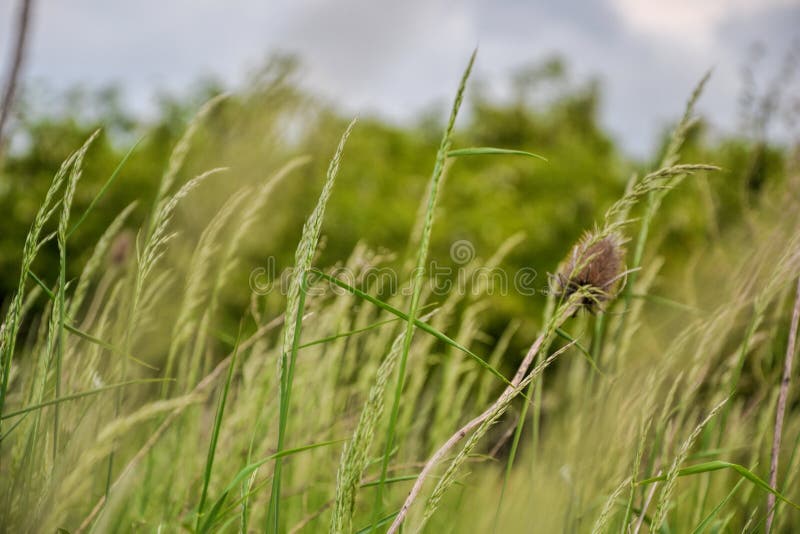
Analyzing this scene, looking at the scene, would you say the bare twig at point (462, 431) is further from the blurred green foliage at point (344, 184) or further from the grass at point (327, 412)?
the blurred green foliage at point (344, 184)

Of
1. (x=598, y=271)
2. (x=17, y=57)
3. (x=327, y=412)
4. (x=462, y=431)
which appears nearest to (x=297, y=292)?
(x=462, y=431)

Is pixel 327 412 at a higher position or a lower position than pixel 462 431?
lower

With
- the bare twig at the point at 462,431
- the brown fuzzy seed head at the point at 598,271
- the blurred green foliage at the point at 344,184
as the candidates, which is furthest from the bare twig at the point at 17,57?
the blurred green foliage at the point at 344,184

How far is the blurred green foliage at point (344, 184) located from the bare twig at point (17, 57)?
13.4 feet

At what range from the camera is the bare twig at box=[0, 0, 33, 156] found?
661 millimetres

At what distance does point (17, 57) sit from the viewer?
67cm

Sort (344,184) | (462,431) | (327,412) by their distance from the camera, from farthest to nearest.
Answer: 1. (344,184)
2. (327,412)
3. (462,431)

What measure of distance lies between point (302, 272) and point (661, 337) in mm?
4597

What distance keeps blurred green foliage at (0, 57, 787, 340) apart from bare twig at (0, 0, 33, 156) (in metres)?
4.08

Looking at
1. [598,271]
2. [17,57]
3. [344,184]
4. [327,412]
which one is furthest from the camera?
[344,184]

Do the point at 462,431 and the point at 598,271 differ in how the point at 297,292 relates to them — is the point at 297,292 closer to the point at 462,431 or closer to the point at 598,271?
the point at 462,431

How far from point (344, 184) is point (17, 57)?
8295mm

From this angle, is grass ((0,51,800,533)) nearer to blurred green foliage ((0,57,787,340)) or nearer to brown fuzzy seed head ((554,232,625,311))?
brown fuzzy seed head ((554,232,625,311))

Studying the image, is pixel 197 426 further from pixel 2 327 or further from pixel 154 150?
pixel 154 150
